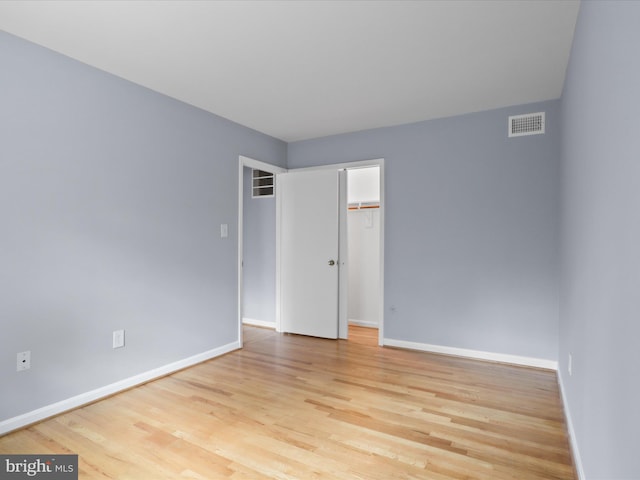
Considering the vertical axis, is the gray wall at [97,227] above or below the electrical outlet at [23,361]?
above

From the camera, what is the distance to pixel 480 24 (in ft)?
7.62

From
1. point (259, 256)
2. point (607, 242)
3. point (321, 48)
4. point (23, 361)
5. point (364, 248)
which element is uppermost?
point (321, 48)

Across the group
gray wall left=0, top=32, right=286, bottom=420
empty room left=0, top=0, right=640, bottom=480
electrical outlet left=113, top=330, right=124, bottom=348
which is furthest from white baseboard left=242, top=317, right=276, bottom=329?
electrical outlet left=113, top=330, right=124, bottom=348

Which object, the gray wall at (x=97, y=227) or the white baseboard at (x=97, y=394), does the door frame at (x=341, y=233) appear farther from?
the white baseboard at (x=97, y=394)

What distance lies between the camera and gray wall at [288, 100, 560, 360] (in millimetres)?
3545

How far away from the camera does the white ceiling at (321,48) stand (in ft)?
7.16

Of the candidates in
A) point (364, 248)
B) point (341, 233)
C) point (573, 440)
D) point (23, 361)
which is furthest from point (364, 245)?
point (23, 361)

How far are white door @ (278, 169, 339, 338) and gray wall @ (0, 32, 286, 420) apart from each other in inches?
43.4

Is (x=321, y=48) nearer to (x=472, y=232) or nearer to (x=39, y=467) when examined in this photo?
(x=472, y=232)

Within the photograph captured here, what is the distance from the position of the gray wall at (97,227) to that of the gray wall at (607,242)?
3.08m

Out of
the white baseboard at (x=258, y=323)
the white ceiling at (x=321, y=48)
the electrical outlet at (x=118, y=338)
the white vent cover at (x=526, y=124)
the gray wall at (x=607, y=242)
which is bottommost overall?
the white baseboard at (x=258, y=323)

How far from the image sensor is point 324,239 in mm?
4684

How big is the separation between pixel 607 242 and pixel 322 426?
6.24ft

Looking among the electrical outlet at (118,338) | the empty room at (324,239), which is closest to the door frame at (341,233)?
the empty room at (324,239)
